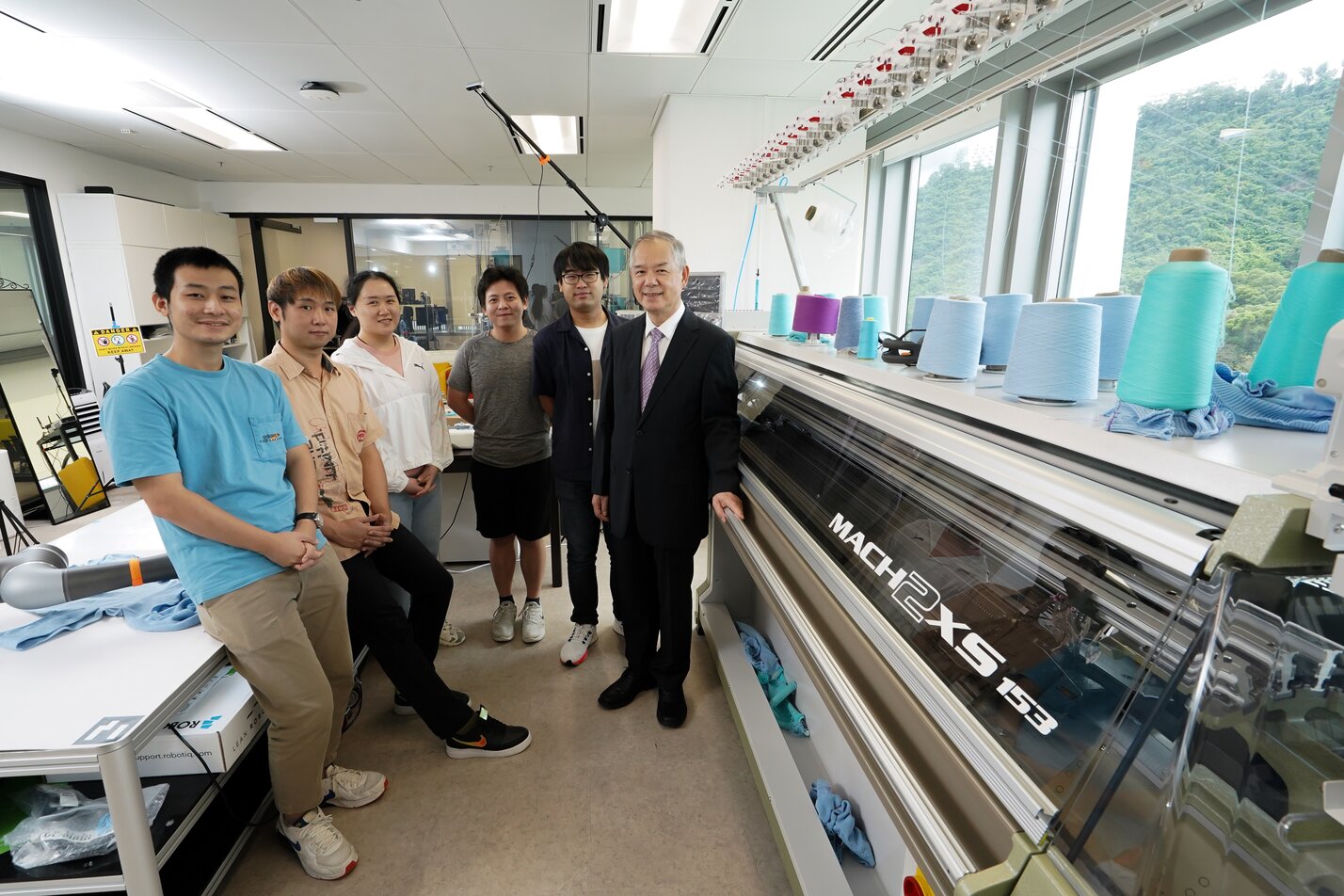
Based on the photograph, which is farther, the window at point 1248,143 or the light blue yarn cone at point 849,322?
the light blue yarn cone at point 849,322

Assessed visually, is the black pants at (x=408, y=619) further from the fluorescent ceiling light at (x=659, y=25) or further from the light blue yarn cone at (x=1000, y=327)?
the fluorescent ceiling light at (x=659, y=25)

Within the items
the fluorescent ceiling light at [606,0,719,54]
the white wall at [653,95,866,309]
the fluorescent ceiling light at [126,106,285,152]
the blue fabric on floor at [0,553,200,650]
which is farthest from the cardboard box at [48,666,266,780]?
the fluorescent ceiling light at [126,106,285,152]

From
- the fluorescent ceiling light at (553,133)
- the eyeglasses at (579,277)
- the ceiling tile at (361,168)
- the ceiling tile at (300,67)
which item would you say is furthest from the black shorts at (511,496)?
the ceiling tile at (361,168)

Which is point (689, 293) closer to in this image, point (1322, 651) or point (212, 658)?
point (212, 658)

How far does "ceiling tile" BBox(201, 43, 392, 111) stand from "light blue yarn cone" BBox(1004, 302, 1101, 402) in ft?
11.8

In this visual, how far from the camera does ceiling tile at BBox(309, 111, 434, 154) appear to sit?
4523mm

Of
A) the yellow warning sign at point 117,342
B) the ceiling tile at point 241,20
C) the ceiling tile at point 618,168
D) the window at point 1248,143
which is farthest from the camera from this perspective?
the ceiling tile at point 618,168

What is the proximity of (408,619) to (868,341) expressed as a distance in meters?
1.66

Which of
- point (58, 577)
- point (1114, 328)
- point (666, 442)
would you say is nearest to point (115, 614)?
point (58, 577)

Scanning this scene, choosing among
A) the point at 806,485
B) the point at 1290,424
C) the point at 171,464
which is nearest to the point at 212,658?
the point at 171,464

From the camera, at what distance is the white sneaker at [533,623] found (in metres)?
2.81

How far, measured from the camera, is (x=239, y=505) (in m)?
1.49

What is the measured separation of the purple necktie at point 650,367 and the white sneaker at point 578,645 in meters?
1.13

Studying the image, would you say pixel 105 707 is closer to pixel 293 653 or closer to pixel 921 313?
pixel 293 653
